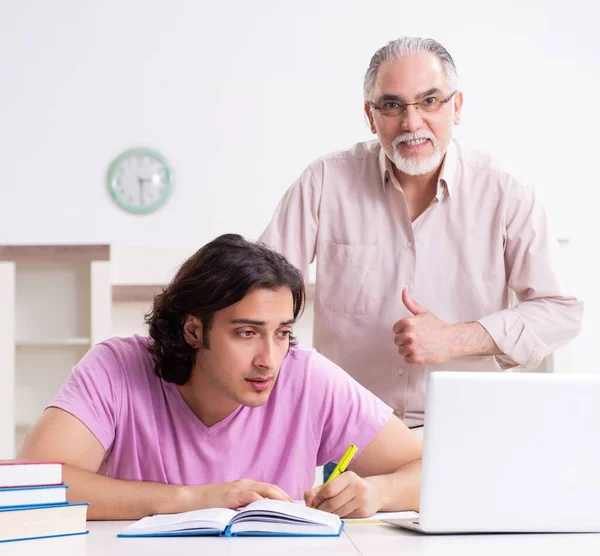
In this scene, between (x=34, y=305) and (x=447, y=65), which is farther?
(x=34, y=305)

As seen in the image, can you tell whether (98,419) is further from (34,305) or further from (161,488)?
(34,305)

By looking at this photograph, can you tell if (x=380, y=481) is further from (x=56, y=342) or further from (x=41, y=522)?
(x=56, y=342)

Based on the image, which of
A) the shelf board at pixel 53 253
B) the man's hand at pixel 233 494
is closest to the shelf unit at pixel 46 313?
the shelf board at pixel 53 253

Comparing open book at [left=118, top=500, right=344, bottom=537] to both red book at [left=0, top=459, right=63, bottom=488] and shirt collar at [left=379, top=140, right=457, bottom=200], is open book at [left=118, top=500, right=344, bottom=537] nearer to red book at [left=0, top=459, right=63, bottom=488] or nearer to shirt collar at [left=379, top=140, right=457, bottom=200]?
red book at [left=0, top=459, right=63, bottom=488]

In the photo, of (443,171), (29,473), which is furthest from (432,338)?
(29,473)

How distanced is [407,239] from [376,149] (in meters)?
0.25

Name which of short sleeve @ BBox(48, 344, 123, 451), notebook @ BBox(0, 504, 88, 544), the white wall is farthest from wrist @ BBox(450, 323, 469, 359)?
the white wall

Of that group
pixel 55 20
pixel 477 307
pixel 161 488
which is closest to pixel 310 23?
pixel 55 20

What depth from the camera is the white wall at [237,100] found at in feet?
14.6

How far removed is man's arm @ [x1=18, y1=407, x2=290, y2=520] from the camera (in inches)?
58.9

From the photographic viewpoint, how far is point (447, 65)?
2234 mm

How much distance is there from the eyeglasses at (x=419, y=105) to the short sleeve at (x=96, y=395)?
0.84m

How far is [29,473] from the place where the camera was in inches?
53.0

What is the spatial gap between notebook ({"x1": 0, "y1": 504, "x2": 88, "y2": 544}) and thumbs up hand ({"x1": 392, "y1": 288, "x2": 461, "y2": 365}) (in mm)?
929
